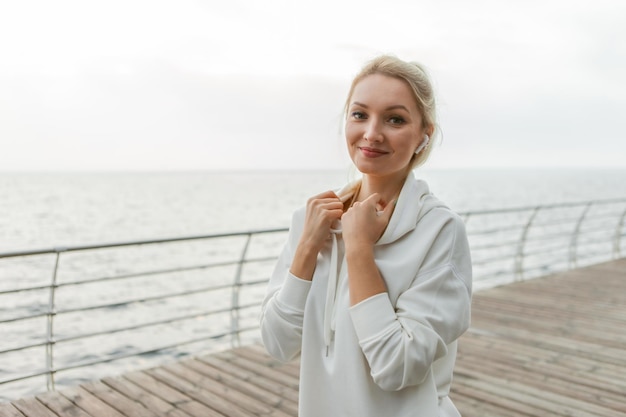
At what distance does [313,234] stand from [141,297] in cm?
1110

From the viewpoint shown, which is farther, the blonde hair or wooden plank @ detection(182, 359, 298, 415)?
wooden plank @ detection(182, 359, 298, 415)

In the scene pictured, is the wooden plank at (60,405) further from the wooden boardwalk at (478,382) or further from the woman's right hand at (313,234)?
the woman's right hand at (313,234)

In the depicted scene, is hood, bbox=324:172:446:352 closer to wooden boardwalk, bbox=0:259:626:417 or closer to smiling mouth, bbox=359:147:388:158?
smiling mouth, bbox=359:147:388:158

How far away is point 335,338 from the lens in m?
1.13

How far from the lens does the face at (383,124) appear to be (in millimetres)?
1128

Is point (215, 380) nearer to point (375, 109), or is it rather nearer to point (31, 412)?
point (31, 412)

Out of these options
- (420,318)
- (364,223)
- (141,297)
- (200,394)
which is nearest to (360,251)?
(364,223)

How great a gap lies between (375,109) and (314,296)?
1.29 feet

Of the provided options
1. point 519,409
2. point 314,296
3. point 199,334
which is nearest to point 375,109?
point 314,296

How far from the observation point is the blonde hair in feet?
3.72

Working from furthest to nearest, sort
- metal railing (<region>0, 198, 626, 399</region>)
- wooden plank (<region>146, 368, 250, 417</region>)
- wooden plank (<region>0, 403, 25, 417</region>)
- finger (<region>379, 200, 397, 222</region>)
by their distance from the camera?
metal railing (<region>0, 198, 626, 399</region>)
wooden plank (<region>146, 368, 250, 417</region>)
wooden plank (<region>0, 403, 25, 417</region>)
finger (<region>379, 200, 397, 222</region>)

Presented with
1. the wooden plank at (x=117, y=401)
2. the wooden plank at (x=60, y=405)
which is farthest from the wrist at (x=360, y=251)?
the wooden plank at (x=60, y=405)

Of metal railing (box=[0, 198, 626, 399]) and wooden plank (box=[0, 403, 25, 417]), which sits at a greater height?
wooden plank (box=[0, 403, 25, 417])

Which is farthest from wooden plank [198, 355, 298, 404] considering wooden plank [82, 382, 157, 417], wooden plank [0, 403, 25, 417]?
wooden plank [0, 403, 25, 417]
